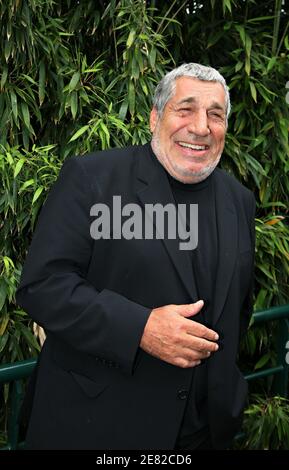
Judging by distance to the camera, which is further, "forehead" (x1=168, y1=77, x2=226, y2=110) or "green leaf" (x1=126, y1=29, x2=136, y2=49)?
"green leaf" (x1=126, y1=29, x2=136, y2=49)

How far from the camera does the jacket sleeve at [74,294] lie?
136 cm

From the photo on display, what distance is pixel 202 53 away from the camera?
3.22 meters

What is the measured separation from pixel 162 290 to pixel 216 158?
0.36m

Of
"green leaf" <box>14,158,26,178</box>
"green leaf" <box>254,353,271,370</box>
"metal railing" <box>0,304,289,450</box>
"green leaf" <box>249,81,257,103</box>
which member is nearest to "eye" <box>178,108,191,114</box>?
"metal railing" <box>0,304,289,450</box>

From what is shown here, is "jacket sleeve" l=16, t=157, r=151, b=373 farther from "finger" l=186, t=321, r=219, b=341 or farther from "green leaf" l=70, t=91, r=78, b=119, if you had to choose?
"green leaf" l=70, t=91, r=78, b=119

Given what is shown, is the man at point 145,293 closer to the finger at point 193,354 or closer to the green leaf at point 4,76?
the finger at point 193,354

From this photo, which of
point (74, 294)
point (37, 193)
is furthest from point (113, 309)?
point (37, 193)

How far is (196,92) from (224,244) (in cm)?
36

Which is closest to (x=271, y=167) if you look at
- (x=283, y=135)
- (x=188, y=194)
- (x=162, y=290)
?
(x=283, y=135)

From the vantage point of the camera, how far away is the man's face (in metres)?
1.50

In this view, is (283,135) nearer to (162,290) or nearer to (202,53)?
(202,53)

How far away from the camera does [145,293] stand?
1464 mm

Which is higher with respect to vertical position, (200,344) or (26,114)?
(26,114)

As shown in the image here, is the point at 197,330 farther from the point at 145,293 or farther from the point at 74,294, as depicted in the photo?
the point at 74,294
